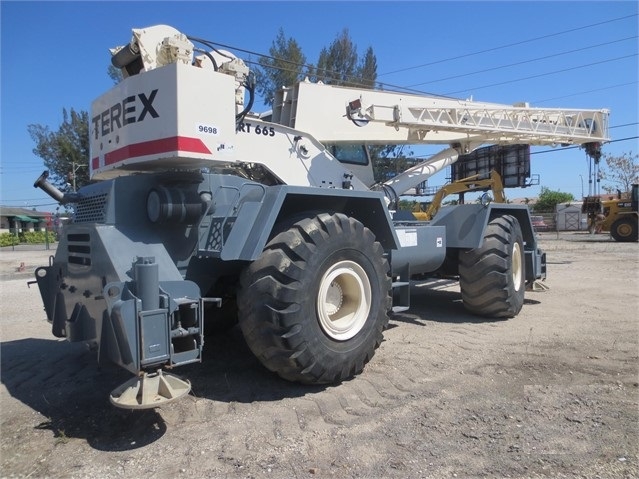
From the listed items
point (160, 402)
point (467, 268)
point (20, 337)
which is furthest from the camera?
point (467, 268)

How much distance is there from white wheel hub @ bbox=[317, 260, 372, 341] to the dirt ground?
495 millimetres

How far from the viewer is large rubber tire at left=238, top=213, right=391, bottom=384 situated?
3.77 m

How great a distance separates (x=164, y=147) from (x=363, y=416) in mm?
2621

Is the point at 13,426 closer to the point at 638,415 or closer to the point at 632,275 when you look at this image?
the point at 638,415

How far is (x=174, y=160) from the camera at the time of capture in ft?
13.3

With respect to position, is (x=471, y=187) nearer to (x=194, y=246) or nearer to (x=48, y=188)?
(x=194, y=246)

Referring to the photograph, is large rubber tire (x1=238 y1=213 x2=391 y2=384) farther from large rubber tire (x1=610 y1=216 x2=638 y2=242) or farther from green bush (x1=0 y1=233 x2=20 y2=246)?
green bush (x1=0 y1=233 x2=20 y2=246)

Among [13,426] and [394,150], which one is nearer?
[13,426]

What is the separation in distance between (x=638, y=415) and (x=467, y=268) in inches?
138

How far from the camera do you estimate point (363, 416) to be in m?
3.71

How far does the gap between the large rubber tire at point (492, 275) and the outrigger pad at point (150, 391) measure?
4.83 meters

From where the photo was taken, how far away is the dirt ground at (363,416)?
9.87 ft

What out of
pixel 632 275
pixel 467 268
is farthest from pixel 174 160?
pixel 632 275

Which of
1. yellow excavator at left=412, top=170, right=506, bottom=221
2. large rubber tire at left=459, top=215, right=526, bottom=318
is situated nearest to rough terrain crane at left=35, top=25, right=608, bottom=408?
large rubber tire at left=459, top=215, right=526, bottom=318
